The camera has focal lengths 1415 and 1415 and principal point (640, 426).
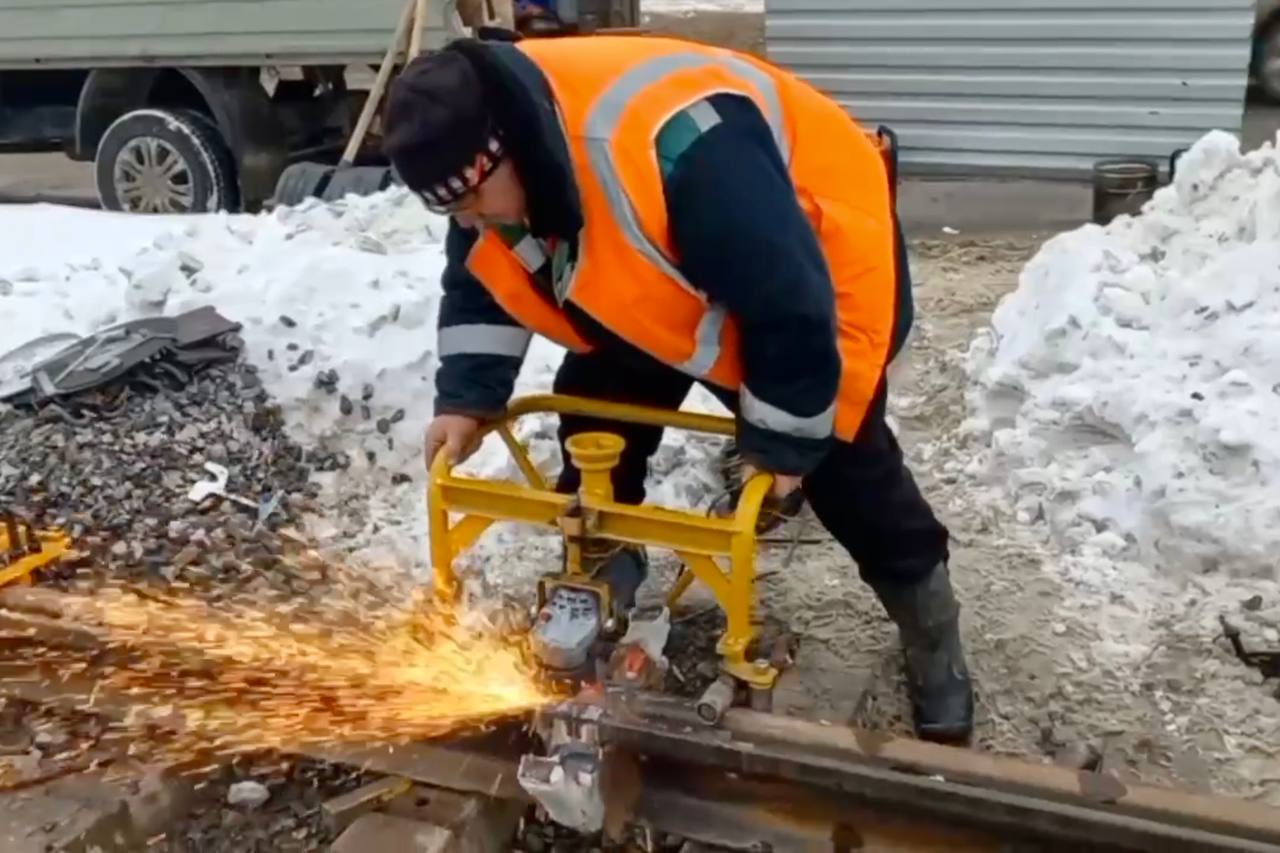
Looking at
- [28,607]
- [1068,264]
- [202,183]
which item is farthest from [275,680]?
[202,183]

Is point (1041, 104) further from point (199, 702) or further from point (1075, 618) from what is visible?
point (199, 702)

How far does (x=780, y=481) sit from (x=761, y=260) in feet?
1.71

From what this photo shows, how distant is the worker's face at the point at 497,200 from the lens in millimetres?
2615

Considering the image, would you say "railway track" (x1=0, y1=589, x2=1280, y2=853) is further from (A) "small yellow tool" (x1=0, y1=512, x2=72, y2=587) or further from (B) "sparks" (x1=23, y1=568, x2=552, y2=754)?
(A) "small yellow tool" (x1=0, y1=512, x2=72, y2=587)

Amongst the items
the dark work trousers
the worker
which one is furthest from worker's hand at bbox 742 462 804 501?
the dark work trousers

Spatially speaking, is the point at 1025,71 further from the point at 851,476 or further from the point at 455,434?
the point at 455,434

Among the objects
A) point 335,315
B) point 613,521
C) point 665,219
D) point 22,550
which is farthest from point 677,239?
point 335,315

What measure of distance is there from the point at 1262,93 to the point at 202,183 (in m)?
9.43

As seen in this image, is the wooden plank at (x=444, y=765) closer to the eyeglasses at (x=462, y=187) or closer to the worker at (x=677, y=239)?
the worker at (x=677, y=239)

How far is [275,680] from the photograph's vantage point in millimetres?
3496

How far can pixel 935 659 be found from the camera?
359 centimetres

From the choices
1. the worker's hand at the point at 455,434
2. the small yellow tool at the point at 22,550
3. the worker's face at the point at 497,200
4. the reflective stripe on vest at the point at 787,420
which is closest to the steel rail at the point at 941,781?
the reflective stripe on vest at the point at 787,420

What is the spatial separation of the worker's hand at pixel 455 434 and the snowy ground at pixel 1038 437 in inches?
43.6

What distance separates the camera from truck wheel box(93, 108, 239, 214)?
8.95 meters
